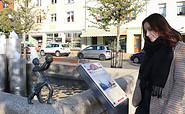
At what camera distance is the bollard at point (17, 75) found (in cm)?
447

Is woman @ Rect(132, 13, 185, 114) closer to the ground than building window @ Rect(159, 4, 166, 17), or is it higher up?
closer to the ground

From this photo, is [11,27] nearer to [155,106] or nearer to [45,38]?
[45,38]

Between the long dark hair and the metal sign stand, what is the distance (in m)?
0.86

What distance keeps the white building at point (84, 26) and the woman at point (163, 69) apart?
18754mm

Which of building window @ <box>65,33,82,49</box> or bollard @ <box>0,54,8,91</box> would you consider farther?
building window @ <box>65,33,82,49</box>

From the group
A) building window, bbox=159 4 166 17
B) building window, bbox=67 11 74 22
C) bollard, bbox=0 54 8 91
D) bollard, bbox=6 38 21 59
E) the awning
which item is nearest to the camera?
bollard, bbox=0 54 8 91

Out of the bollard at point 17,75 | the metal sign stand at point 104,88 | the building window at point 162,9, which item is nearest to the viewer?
the metal sign stand at point 104,88

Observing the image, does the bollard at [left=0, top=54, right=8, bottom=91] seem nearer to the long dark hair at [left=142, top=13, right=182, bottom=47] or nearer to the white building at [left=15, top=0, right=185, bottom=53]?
the long dark hair at [left=142, top=13, right=182, bottom=47]

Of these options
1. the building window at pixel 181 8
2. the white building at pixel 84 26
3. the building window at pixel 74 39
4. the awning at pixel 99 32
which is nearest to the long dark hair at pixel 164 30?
the white building at pixel 84 26

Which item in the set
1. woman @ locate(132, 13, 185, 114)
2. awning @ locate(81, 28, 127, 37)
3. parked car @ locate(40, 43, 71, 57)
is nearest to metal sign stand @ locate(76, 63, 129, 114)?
woman @ locate(132, 13, 185, 114)

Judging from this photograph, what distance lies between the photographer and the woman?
1.53 meters

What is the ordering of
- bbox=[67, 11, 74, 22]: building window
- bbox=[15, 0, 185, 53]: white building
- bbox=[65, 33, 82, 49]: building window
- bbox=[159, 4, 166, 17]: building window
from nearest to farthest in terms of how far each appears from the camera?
bbox=[15, 0, 185, 53]: white building < bbox=[159, 4, 166, 17]: building window < bbox=[65, 33, 82, 49]: building window < bbox=[67, 11, 74, 22]: building window

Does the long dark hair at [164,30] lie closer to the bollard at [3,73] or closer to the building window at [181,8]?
the bollard at [3,73]

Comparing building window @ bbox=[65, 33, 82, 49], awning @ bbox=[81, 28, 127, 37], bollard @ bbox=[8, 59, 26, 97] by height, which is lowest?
bollard @ bbox=[8, 59, 26, 97]
